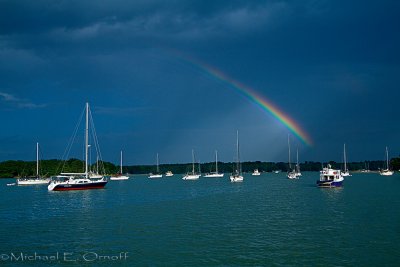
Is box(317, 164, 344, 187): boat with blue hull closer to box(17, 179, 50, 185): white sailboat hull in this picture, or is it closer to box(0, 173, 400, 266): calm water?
box(0, 173, 400, 266): calm water

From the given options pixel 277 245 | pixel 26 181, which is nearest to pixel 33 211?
pixel 277 245

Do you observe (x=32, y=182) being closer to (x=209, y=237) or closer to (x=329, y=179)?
(x=329, y=179)

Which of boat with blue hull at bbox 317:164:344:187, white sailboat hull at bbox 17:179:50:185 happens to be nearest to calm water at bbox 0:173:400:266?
boat with blue hull at bbox 317:164:344:187

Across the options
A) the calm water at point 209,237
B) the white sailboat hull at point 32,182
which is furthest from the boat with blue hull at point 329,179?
the white sailboat hull at point 32,182

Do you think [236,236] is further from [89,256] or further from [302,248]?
[89,256]

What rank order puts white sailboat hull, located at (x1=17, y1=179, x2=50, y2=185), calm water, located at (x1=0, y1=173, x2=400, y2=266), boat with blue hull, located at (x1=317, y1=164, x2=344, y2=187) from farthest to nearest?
white sailboat hull, located at (x1=17, y1=179, x2=50, y2=185) < boat with blue hull, located at (x1=317, y1=164, x2=344, y2=187) < calm water, located at (x1=0, y1=173, x2=400, y2=266)

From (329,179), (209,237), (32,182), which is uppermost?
(329,179)

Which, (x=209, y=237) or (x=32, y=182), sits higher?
(x=209, y=237)

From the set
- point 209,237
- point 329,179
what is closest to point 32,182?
point 329,179

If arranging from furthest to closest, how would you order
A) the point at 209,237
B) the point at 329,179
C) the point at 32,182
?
the point at 32,182 < the point at 329,179 < the point at 209,237

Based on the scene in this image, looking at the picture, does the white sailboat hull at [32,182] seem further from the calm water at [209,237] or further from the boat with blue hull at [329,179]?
the calm water at [209,237]

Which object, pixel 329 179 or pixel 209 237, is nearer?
pixel 209 237

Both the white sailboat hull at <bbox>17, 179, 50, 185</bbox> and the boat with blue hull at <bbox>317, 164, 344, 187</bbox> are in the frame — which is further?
the white sailboat hull at <bbox>17, 179, 50, 185</bbox>

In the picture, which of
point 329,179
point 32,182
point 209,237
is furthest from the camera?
point 32,182
